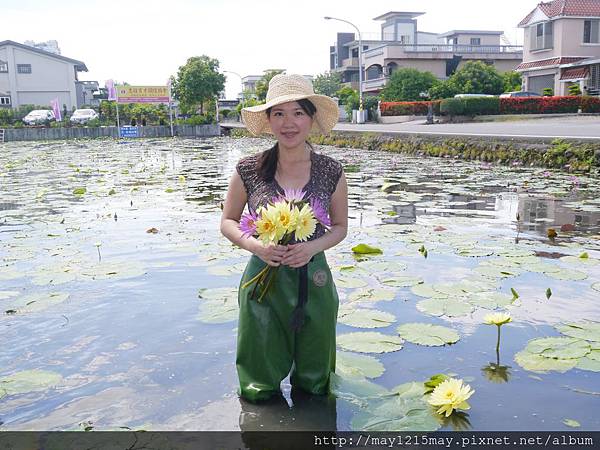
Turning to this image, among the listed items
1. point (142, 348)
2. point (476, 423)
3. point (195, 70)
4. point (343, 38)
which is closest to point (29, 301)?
point (142, 348)

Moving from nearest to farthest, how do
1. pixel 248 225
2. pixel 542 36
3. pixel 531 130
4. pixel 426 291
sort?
pixel 248 225 < pixel 426 291 < pixel 531 130 < pixel 542 36

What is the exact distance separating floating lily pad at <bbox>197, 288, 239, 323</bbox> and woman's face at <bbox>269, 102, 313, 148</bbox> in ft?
4.22

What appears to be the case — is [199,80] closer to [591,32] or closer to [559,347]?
[591,32]

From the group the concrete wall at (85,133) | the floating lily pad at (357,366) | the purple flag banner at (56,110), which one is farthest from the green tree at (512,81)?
the floating lily pad at (357,366)

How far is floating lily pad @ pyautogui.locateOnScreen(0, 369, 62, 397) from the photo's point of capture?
2.35m

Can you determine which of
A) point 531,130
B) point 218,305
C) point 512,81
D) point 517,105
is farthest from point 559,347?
point 512,81

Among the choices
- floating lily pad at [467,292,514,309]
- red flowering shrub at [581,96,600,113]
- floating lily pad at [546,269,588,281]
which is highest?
red flowering shrub at [581,96,600,113]

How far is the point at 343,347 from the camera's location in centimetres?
269

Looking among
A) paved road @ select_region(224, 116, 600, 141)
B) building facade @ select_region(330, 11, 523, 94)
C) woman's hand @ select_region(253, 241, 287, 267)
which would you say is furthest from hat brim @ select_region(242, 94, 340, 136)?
building facade @ select_region(330, 11, 523, 94)

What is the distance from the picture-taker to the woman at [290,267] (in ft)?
6.93

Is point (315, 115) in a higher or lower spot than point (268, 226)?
higher

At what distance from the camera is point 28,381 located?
2.41 metres

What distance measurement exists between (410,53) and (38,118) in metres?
26.3

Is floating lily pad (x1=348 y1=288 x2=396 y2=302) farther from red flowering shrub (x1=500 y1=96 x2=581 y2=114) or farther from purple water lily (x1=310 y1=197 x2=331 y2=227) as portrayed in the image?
red flowering shrub (x1=500 y1=96 x2=581 y2=114)
